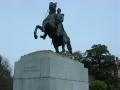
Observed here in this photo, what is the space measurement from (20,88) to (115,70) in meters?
63.7

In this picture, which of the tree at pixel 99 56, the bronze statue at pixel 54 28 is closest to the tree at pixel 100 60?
the tree at pixel 99 56

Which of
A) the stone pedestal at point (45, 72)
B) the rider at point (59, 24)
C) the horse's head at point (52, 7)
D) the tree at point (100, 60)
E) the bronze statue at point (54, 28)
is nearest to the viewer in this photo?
the stone pedestal at point (45, 72)

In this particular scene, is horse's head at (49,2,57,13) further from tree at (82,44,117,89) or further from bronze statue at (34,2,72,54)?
tree at (82,44,117,89)

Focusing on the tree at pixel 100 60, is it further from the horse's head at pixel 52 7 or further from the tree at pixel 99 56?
the horse's head at pixel 52 7

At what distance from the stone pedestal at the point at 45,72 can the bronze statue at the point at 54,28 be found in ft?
3.69

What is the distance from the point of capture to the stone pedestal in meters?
11.4

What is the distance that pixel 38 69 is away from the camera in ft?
38.3

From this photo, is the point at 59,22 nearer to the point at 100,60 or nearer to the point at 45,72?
the point at 45,72

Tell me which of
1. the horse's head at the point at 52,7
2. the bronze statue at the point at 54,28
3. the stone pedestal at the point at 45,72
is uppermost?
the horse's head at the point at 52,7

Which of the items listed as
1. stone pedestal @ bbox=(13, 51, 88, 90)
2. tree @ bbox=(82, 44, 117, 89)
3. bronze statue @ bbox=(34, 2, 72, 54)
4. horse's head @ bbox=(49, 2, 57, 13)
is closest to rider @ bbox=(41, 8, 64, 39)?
bronze statue @ bbox=(34, 2, 72, 54)

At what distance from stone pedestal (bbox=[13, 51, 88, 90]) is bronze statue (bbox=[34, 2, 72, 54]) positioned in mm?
1124

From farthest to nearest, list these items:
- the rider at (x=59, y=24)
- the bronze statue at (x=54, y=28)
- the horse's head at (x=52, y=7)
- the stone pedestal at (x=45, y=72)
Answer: the horse's head at (x=52, y=7) < the rider at (x=59, y=24) < the bronze statue at (x=54, y=28) < the stone pedestal at (x=45, y=72)

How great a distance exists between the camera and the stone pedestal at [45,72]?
37.4 ft

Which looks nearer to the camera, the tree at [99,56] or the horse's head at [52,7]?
the horse's head at [52,7]
